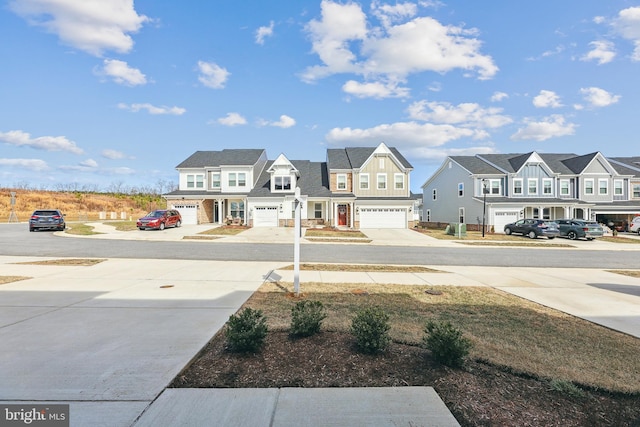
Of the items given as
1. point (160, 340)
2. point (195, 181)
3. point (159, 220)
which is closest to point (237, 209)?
point (195, 181)

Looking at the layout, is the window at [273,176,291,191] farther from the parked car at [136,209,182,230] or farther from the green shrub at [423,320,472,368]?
the green shrub at [423,320,472,368]

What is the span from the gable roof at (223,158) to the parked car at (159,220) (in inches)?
281

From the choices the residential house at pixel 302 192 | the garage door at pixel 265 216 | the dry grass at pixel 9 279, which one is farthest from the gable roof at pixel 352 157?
the dry grass at pixel 9 279

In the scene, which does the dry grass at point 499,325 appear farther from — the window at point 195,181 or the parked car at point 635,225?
the parked car at point 635,225

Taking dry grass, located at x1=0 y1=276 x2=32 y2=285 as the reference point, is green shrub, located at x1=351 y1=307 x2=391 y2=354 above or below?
above

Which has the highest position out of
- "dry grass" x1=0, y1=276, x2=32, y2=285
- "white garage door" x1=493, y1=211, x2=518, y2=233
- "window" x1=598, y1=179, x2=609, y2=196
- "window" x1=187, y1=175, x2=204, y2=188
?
"window" x1=187, y1=175, x2=204, y2=188

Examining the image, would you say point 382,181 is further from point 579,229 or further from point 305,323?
point 305,323

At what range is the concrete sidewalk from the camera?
2.98 m

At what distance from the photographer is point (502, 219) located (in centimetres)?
3303

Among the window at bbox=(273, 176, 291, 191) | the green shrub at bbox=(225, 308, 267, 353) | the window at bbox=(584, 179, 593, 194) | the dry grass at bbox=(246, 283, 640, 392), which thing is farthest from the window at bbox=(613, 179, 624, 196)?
the green shrub at bbox=(225, 308, 267, 353)

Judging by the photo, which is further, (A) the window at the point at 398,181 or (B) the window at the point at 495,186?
(B) the window at the point at 495,186

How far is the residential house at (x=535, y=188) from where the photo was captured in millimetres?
33312

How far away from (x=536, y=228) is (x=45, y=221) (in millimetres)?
42757

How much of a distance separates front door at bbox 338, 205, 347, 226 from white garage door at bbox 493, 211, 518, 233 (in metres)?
15.5
